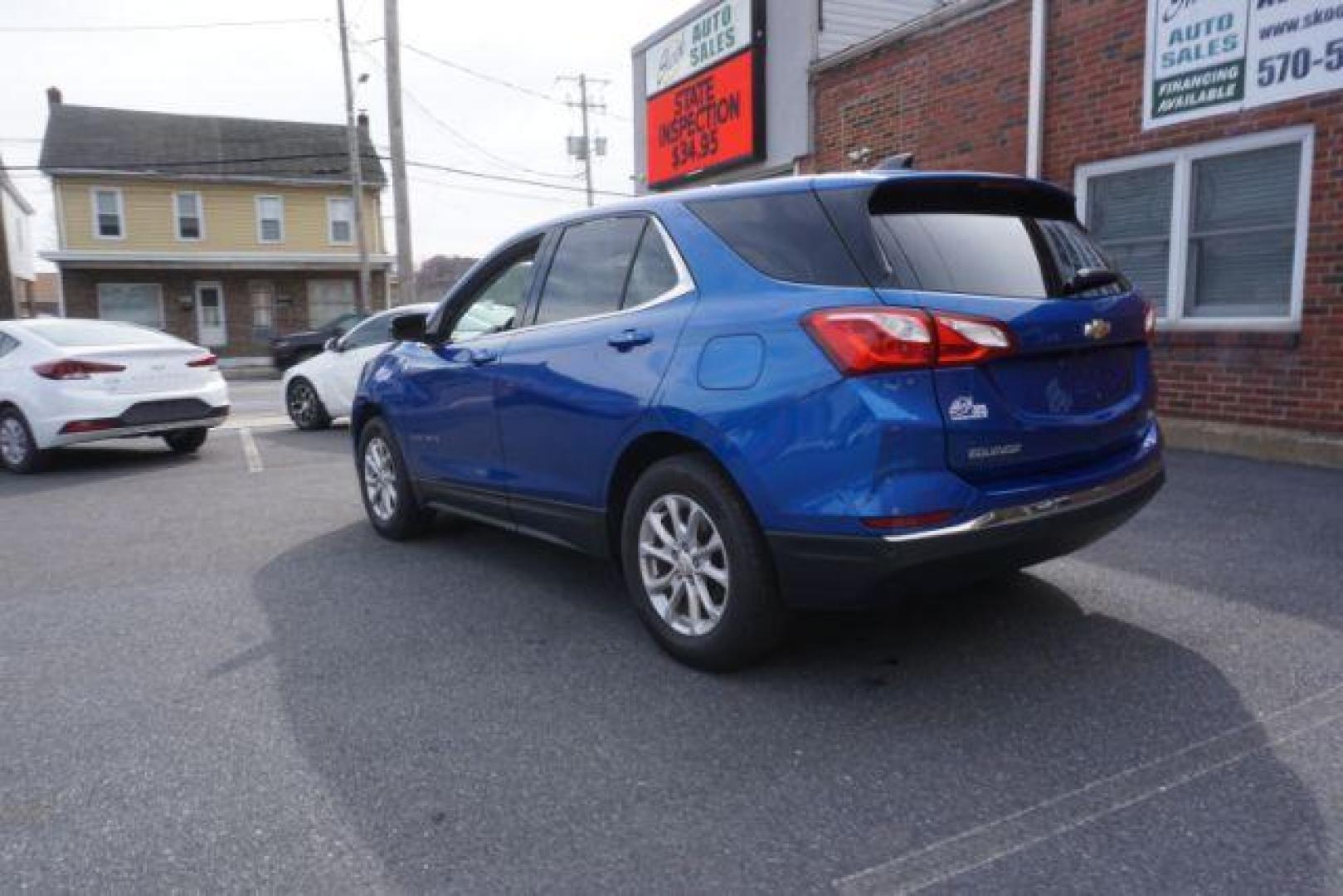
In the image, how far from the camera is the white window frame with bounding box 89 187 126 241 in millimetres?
30000

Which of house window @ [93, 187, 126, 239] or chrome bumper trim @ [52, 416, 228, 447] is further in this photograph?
house window @ [93, 187, 126, 239]

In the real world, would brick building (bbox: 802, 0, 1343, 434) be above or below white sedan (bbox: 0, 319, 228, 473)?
above

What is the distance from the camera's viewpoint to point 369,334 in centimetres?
1135

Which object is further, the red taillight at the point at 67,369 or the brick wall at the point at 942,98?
the brick wall at the point at 942,98

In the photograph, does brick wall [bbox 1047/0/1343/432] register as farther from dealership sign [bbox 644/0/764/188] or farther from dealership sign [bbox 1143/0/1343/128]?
dealership sign [bbox 644/0/764/188]

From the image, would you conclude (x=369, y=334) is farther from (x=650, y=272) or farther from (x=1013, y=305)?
(x=1013, y=305)

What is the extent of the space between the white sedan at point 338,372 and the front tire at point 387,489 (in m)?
5.44

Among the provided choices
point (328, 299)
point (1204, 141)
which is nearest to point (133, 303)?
point (328, 299)

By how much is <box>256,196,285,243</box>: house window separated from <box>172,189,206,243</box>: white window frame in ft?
5.36

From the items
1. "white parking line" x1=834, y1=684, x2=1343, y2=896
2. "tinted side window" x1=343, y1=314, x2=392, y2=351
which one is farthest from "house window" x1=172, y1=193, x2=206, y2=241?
"white parking line" x1=834, y1=684, x2=1343, y2=896

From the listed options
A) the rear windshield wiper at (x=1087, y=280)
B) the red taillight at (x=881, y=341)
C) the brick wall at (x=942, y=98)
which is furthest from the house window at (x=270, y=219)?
the red taillight at (x=881, y=341)

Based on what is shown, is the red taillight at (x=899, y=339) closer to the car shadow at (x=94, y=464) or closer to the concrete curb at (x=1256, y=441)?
the concrete curb at (x=1256, y=441)

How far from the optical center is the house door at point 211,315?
103 ft

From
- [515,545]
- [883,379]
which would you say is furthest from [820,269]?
[515,545]
